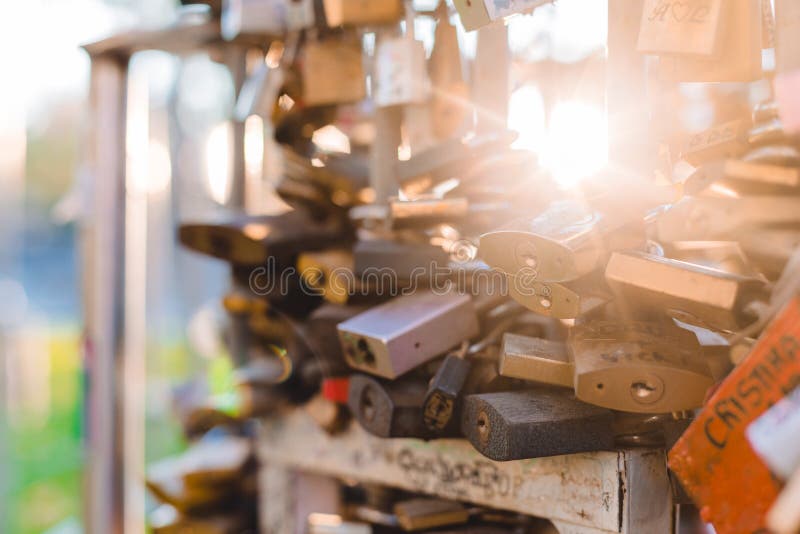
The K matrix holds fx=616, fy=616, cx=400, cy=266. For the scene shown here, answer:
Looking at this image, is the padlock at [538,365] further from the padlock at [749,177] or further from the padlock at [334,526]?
the padlock at [334,526]

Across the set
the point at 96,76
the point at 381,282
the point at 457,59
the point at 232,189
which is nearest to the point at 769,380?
the point at 381,282

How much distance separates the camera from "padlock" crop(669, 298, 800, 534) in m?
0.55

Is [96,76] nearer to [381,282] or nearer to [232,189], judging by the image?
[232,189]

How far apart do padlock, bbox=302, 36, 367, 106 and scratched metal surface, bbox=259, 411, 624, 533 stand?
2.05 ft

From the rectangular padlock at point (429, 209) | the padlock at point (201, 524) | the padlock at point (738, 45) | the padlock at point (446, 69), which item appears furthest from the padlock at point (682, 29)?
the padlock at point (201, 524)

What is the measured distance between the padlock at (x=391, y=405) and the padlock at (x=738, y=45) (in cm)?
54

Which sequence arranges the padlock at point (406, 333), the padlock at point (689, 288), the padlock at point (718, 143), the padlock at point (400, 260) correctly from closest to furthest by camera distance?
the padlock at point (689, 288) → the padlock at point (718, 143) → the padlock at point (406, 333) → the padlock at point (400, 260)

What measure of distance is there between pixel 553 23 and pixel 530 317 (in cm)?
61

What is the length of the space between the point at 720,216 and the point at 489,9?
40cm

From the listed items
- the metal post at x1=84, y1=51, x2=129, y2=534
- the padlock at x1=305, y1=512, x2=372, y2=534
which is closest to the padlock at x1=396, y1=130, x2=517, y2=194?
the padlock at x1=305, y1=512, x2=372, y2=534

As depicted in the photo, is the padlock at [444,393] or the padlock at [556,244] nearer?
the padlock at [556,244]

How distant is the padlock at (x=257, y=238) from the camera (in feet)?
3.76

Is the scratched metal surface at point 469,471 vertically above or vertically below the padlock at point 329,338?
below

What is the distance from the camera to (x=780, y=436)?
502 millimetres
